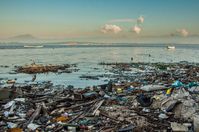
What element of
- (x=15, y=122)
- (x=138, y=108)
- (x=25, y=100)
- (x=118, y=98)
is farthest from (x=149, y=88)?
(x=15, y=122)

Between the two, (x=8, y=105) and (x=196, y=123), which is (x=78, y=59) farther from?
(x=196, y=123)

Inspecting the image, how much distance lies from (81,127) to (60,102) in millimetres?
3124

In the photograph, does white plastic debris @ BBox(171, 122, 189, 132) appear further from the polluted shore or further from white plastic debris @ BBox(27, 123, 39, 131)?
white plastic debris @ BBox(27, 123, 39, 131)

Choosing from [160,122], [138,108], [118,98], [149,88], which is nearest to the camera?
[160,122]

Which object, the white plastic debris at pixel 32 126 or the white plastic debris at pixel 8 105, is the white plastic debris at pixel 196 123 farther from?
the white plastic debris at pixel 8 105

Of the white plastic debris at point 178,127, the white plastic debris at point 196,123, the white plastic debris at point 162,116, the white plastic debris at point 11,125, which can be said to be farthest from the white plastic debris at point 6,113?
the white plastic debris at point 196,123

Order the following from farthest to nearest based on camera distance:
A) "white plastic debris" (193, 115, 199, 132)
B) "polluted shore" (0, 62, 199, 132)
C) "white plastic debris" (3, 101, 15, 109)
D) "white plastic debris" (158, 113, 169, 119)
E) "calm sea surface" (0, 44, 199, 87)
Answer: "calm sea surface" (0, 44, 199, 87), "white plastic debris" (3, 101, 15, 109), "white plastic debris" (158, 113, 169, 119), "polluted shore" (0, 62, 199, 132), "white plastic debris" (193, 115, 199, 132)

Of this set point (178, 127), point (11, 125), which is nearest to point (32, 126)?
point (11, 125)

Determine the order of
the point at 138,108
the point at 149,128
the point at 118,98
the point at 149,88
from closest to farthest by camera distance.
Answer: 1. the point at 149,128
2. the point at 138,108
3. the point at 118,98
4. the point at 149,88

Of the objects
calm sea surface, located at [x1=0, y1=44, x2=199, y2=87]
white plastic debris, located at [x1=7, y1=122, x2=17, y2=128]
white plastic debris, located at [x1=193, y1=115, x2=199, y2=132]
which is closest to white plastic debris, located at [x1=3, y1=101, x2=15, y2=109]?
white plastic debris, located at [x1=7, y1=122, x2=17, y2=128]

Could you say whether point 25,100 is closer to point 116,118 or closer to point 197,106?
point 116,118

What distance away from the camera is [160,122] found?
29.8ft

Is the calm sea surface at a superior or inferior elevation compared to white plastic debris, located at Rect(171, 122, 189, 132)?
inferior

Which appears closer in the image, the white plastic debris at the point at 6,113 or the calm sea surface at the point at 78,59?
the white plastic debris at the point at 6,113
